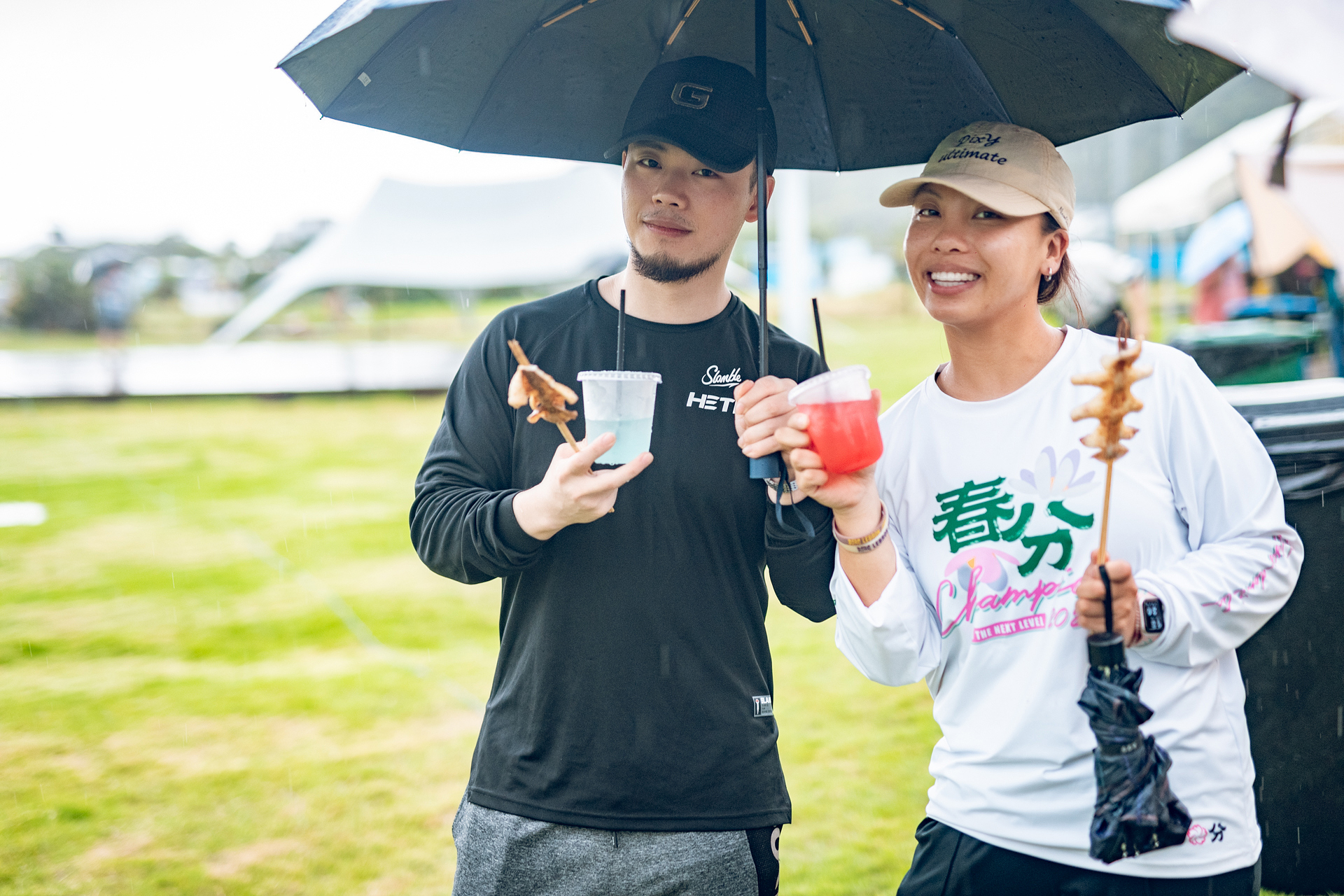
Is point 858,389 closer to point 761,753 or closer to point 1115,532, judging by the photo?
point 1115,532

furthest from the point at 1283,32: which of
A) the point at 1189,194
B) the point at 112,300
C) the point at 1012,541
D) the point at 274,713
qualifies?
the point at 112,300

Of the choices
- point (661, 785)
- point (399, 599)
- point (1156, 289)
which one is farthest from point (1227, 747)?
point (1156, 289)

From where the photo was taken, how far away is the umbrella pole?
1.86 metres

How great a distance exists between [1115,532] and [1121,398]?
325 mm

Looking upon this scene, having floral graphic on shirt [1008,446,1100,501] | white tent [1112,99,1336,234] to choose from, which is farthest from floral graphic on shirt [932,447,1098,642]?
white tent [1112,99,1336,234]

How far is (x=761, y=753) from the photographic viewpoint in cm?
194

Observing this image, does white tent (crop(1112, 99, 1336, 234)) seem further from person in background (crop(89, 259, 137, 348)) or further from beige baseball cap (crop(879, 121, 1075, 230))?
person in background (crop(89, 259, 137, 348))

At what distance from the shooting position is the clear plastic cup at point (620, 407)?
5.70 ft

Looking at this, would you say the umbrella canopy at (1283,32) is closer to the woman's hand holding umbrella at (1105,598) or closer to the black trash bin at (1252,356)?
the woman's hand holding umbrella at (1105,598)

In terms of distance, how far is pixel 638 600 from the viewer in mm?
1935

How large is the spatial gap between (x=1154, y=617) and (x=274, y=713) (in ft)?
16.5

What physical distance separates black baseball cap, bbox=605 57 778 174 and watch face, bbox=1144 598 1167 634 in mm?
1140

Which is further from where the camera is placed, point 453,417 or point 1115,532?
point 453,417

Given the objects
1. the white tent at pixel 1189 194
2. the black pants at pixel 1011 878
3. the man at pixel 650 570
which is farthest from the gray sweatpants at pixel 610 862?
the white tent at pixel 1189 194
